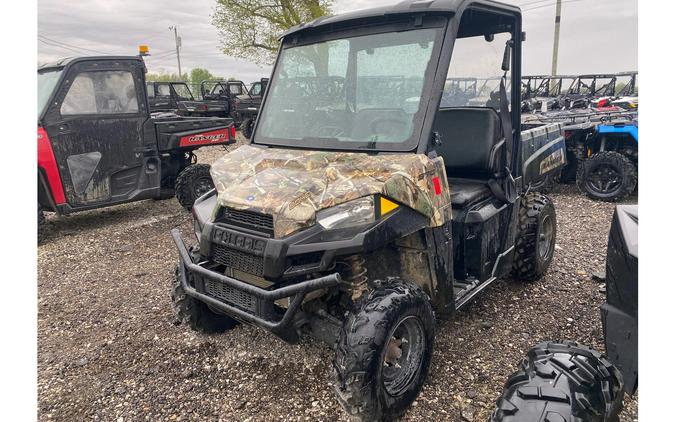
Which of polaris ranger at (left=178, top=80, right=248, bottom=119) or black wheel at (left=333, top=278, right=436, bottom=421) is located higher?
polaris ranger at (left=178, top=80, right=248, bottom=119)

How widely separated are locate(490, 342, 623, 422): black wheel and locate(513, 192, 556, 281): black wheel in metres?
2.14

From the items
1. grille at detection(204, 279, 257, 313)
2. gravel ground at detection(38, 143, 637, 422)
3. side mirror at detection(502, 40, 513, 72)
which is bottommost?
gravel ground at detection(38, 143, 637, 422)

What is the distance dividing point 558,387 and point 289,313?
1205 millimetres

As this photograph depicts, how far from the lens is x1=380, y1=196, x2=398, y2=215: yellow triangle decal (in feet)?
7.84

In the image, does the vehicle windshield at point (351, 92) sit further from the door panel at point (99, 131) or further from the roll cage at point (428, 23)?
the door panel at point (99, 131)

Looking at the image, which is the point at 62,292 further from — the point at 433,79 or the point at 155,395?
the point at 433,79

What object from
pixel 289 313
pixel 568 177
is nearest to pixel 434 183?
pixel 289 313

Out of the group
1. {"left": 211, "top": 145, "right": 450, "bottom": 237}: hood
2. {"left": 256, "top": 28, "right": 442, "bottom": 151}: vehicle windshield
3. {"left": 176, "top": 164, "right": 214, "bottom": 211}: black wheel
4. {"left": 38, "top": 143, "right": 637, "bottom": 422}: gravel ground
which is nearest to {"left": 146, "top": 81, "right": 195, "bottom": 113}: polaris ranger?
{"left": 176, "top": 164, "right": 214, "bottom": 211}: black wheel

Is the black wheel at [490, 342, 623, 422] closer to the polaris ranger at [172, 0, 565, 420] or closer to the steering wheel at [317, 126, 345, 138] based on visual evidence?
the polaris ranger at [172, 0, 565, 420]

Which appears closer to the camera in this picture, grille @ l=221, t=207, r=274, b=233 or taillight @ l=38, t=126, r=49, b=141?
grille @ l=221, t=207, r=274, b=233

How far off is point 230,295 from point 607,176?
7.00 meters

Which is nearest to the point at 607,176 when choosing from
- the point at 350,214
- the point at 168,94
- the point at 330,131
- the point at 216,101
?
the point at 330,131

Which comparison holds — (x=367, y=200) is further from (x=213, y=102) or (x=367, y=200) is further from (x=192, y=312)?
(x=213, y=102)

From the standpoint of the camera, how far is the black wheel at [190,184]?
23.4 ft
